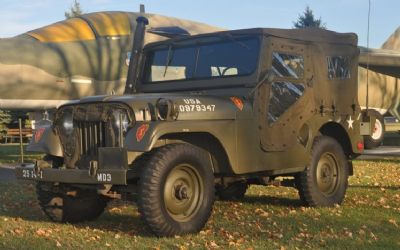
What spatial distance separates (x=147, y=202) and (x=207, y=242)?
2.30 feet

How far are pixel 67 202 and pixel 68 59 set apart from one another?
6368 mm

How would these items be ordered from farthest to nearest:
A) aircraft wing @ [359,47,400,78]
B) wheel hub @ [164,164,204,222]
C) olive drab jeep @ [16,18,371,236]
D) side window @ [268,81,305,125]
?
1. aircraft wing @ [359,47,400,78]
2. side window @ [268,81,305,125]
3. wheel hub @ [164,164,204,222]
4. olive drab jeep @ [16,18,371,236]

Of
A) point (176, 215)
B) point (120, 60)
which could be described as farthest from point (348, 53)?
point (120, 60)

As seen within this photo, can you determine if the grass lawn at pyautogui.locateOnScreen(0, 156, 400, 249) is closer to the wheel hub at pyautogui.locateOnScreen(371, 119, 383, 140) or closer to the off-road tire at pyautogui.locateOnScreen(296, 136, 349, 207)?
the off-road tire at pyautogui.locateOnScreen(296, 136, 349, 207)

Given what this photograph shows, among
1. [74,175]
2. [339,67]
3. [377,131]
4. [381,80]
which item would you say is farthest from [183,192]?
[381,80]

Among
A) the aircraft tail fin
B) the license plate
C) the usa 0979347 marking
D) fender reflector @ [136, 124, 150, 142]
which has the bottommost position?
the license plate

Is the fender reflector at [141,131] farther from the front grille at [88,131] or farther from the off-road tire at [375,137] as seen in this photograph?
the off-road tire at [375,137]

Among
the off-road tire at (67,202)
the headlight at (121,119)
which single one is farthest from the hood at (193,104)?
the off-road tire at (67,202)

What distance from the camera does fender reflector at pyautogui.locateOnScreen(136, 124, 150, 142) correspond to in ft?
17.5

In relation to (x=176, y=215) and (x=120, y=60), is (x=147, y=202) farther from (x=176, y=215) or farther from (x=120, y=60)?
(x=120, y=60)

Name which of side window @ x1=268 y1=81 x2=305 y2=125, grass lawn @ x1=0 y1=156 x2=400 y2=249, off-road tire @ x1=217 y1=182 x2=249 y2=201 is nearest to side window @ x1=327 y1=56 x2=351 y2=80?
side window @ x1=268 y1=81 x2=305 y2=125

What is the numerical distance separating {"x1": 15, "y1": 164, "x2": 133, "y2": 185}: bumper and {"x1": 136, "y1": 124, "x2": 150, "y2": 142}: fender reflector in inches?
13.2

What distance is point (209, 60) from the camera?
6.94m

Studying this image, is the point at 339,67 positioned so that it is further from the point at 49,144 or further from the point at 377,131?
the point at 49,144
